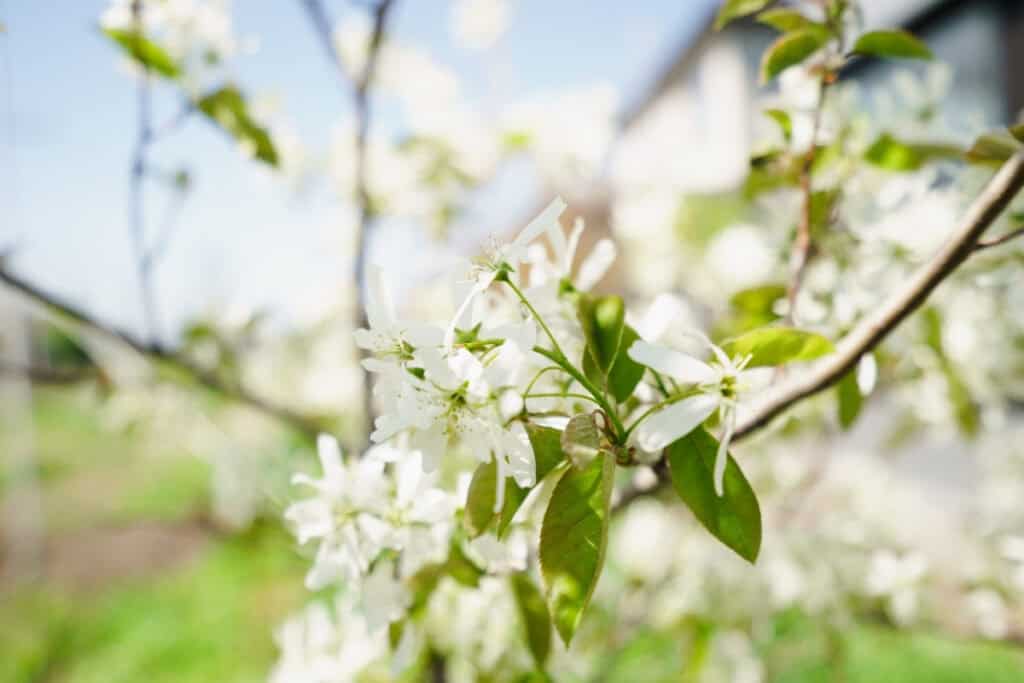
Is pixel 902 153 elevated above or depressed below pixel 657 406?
below

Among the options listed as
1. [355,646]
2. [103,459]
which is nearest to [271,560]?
[355,646]

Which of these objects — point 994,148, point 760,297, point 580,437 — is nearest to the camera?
point 580,437

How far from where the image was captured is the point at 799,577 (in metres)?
1.34

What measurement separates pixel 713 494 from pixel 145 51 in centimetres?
68

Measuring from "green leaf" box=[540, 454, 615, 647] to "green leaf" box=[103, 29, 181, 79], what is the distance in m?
0.63

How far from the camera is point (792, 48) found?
0.55 metres

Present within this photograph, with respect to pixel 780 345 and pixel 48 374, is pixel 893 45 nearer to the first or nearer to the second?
pixel 780 345

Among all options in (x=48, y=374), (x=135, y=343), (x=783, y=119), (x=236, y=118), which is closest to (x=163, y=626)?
(x=48, y=374)

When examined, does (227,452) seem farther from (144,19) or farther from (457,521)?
(457,521)

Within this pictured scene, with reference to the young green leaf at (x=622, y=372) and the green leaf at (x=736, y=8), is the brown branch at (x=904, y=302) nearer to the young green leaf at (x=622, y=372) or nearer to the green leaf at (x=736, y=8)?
the young green leaf at (x=622, y=372)

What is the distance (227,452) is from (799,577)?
122cm

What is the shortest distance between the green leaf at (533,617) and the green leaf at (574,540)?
20cm

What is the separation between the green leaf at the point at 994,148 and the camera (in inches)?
18.4

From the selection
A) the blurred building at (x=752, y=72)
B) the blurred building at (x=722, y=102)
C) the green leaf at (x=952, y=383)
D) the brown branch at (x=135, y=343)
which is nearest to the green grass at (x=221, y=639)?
the brown branch at (x=135, y=343)
